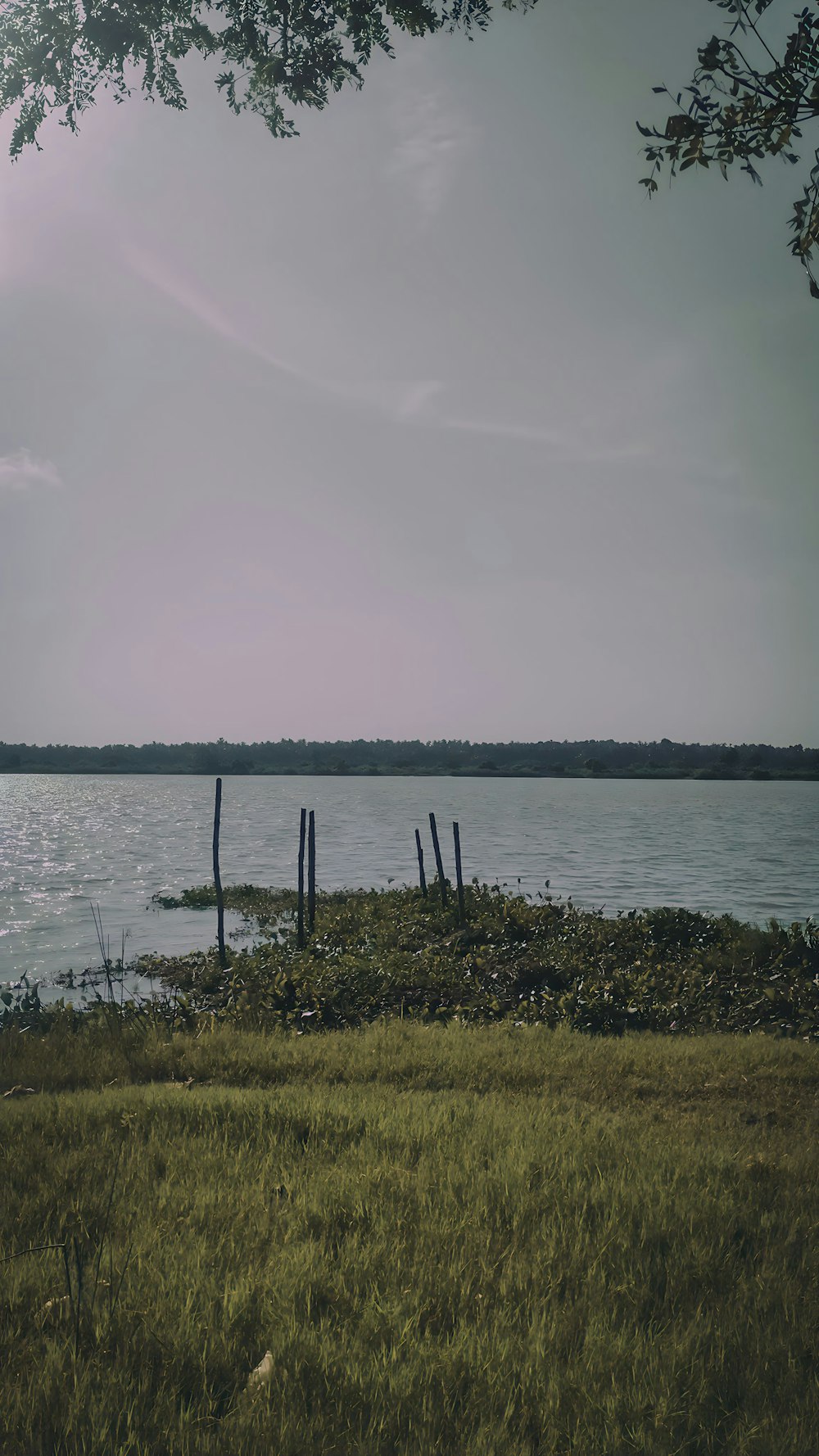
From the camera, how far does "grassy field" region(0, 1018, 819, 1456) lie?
3.90 metres

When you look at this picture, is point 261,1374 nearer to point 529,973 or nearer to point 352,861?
point 529,973

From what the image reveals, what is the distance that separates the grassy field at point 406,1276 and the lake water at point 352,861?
16.2 metres

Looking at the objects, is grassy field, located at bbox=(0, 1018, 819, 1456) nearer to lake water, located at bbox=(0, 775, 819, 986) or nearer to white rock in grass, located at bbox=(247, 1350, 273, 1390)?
white rock in grass, located at bbox=(247, 1350, 273, 1390)

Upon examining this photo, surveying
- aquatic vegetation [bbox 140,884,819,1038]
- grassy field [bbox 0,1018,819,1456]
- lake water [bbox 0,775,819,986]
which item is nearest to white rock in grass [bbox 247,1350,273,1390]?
grassy field [bbox 0,1018,819,1456]

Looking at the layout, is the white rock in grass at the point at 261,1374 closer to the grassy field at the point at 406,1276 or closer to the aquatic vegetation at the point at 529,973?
the grassy field at the point at 406,1276

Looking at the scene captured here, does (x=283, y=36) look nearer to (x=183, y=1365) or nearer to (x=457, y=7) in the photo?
(x=457, y=7)

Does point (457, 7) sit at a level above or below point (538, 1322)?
above

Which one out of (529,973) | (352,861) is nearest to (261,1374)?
(529,973)

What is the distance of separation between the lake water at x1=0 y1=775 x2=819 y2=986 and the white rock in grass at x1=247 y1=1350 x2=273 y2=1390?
62.1ft

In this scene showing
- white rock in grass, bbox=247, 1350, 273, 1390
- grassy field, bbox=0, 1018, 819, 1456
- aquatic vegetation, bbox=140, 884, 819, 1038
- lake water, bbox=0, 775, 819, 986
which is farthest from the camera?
lake water, bbox=0, 775, 819, 986

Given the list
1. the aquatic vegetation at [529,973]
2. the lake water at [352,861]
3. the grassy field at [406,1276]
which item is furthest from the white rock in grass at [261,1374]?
the lake water at [352,861]

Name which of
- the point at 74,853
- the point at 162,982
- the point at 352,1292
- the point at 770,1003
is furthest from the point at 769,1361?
the point at 74,853

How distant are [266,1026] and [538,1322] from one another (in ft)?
34.8

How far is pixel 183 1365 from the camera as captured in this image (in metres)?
4.24
